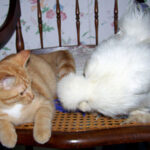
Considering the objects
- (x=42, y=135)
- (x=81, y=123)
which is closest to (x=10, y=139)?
(x=42, y=135)

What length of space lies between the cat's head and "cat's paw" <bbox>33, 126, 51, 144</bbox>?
15 centimetres

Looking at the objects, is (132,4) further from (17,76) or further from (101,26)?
(101,26)

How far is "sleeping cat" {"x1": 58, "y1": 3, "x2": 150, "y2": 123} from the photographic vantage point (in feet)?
1.78

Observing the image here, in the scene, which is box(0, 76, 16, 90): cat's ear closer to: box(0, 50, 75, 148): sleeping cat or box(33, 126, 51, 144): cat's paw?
box(0, 50, 75, 148): sleeping cat

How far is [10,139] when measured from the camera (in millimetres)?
611

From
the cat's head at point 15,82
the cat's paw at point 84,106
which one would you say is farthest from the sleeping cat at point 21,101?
the cat's paw at point 84,106

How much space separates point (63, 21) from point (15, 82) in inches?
36.4

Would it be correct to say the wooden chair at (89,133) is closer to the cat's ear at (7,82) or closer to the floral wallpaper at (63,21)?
the cat's ear at (7,82)

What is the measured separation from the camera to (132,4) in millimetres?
754

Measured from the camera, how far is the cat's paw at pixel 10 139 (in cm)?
61

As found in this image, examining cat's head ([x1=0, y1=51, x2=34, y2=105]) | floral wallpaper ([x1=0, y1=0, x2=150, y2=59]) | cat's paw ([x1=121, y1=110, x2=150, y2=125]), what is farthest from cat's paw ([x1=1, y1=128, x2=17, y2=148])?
floral wallpaper ([x1=0, y1=0, x2=150, y2=59])

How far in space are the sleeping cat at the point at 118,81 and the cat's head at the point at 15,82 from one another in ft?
0.52

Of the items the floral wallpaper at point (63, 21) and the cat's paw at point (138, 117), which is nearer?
the cat's paw at point (138, 117)

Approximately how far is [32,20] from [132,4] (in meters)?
0.90
